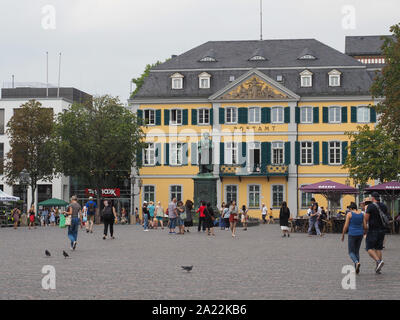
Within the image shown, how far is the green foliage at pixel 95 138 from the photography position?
61.4m

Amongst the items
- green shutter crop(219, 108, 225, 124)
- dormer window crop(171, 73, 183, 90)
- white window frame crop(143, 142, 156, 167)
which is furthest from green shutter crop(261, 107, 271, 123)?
white window frame crop(143, 142, 156, 167)

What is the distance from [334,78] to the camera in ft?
226

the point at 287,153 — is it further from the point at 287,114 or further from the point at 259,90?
the point at 259,90

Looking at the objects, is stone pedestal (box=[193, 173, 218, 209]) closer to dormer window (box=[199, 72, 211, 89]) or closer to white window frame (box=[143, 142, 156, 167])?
white window frame (box=[143, 142, 156, 167])

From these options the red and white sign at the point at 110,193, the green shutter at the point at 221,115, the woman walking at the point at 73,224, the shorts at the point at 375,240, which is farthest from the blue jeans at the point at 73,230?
the red and white sign at the point at 110,193

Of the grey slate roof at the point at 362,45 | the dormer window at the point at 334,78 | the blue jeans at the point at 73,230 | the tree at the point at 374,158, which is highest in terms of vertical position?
the grey slate roof at the point at 362,45

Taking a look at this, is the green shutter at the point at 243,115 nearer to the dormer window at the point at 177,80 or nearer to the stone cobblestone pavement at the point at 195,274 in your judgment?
the dormer window at the point at 177,80

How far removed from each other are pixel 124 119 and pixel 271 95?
41.1 feet

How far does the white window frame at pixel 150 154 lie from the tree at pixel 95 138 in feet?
21.3

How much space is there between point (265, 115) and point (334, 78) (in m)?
6.33

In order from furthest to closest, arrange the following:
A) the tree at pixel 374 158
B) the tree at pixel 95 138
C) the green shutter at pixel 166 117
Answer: the green shutter at pixel 166 117 → the tree at pixel 95 138 → the tree at pixel 374 158
